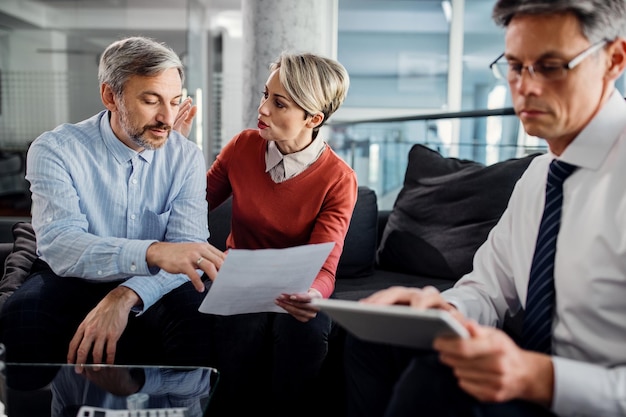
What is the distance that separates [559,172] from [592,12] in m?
0.29

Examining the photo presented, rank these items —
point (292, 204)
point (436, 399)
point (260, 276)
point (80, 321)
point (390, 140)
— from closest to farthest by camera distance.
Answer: point (436, 399) → point (260, 276) → point (80, 321) → point (292, 204) → point (390, 140)

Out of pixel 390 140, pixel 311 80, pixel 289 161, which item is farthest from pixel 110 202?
pixel 390 140

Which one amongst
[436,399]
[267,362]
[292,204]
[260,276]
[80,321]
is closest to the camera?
[436,399]

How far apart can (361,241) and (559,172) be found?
48.6 inches

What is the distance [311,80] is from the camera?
6.30 ft

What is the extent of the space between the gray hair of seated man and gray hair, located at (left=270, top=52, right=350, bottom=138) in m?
0.90

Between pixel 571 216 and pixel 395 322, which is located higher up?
pixel 571 216

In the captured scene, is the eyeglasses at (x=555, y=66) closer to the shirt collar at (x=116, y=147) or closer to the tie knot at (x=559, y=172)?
the tie knot at (x=559, y=172)

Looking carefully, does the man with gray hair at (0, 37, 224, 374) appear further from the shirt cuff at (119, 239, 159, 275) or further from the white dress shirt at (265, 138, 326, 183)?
the white dress shirt at (265, 138, 326, 183)

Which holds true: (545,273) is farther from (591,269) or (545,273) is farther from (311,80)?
(311,80)

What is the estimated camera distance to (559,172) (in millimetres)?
1168

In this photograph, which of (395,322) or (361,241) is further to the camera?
(361,241)

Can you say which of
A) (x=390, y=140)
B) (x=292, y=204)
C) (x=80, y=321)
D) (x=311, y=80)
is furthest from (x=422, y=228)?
(x=390, y=140)

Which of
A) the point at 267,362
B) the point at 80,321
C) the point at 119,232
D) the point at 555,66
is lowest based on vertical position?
the point at 267,362
